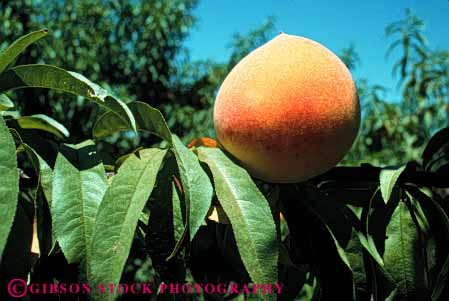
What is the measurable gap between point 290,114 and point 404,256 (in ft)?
0.58

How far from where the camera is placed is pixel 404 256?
0.52m

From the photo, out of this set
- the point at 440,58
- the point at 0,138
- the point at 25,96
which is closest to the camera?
the point at 0,138

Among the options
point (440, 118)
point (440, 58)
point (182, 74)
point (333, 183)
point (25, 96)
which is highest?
point (182, 74)

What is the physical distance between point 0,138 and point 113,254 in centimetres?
11

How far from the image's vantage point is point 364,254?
20.7 inches

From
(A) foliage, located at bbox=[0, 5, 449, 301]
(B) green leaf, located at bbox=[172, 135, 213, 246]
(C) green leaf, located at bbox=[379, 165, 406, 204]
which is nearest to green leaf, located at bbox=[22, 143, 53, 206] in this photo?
(A) foliage, located at bbox=[0, 5, 449, 301]

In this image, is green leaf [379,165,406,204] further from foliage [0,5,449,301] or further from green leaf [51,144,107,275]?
green leaf [51,144,107,275]

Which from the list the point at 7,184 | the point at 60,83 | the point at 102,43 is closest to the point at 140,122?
the point at 60,83

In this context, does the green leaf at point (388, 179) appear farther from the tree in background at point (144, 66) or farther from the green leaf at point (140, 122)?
the tree in background at point (144, 66)

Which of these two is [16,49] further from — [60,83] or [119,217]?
[119,217]

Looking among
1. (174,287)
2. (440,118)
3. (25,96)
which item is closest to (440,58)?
(440,118)

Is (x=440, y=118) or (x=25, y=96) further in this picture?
(x=25, y=96)

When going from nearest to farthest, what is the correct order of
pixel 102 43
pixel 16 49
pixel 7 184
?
pixel 7 184
pixel 16 49
pixel 102 43

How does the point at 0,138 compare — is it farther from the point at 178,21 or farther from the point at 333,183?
the point at 178,21
